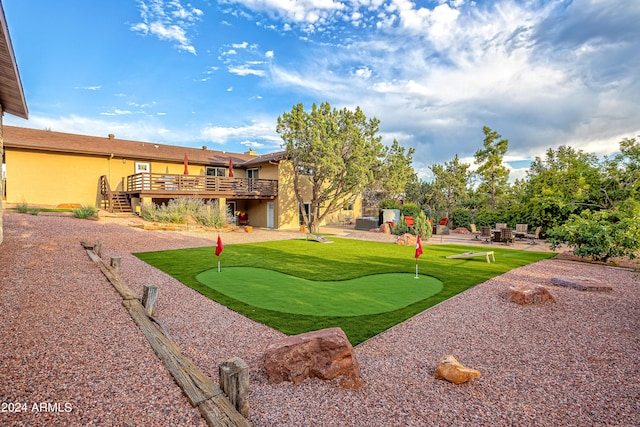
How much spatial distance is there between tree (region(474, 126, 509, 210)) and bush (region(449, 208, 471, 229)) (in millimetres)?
3544

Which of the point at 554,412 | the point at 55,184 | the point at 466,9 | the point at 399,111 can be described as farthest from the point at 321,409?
the point at 55,184

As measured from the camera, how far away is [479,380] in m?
3.74

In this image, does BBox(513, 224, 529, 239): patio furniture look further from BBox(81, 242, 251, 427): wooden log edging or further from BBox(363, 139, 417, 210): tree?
BBox(81, 242, 251, 427): wooden log edging

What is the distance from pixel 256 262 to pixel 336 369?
7.07m

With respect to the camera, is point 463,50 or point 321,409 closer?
point 321,409

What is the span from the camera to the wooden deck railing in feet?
63.6

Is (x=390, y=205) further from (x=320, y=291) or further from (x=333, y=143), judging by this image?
(x=320, y=291)

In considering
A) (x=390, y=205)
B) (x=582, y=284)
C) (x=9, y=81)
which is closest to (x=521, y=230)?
(x=390, y=205)

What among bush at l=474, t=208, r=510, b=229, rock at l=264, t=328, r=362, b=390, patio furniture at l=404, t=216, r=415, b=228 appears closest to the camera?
rock at l=264, t=328, r=362, b=390

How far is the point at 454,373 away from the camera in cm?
363

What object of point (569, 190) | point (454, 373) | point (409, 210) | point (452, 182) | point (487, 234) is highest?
point (452, 182)

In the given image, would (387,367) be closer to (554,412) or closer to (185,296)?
(554,412)

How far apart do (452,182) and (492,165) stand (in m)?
3.38

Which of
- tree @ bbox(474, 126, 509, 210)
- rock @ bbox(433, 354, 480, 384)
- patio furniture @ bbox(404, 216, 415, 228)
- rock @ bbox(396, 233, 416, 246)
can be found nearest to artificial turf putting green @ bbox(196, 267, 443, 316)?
rock @ bbox(433, 354, 480, 384)
